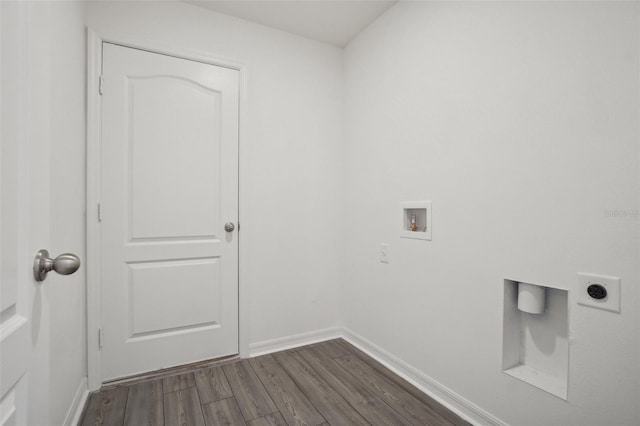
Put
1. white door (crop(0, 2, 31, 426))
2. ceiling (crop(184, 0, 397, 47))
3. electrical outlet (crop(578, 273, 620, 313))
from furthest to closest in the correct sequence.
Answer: ceiling (crop(184, 0, 397, 47)) < electrical outlet (crop(578, 273, 620, 313)) < white door (crop(0, 2, 31, 426))

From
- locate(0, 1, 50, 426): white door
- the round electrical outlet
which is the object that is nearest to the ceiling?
locate(0, 1, 50, 426): white door

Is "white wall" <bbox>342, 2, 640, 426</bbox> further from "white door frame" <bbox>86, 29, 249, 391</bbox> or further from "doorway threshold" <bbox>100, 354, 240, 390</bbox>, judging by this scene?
"white door frame" <bbox>86, 29, 249, 391</bbox>

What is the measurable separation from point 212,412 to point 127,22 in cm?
232

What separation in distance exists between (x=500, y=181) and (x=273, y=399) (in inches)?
65.2

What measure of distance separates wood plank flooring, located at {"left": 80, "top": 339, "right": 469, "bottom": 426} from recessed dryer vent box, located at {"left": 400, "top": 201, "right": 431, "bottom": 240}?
911 millimetres

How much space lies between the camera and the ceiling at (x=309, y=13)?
7.05 feet

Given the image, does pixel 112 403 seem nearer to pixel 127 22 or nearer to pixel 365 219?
pixel 365 219

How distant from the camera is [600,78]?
117cm

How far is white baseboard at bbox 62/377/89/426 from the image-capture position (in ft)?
4.95

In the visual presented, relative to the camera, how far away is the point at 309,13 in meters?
2.25

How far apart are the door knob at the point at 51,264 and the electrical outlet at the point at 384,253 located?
1.83 meters

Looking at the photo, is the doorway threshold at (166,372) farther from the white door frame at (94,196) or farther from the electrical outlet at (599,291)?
the electrical outlet at (599,291)

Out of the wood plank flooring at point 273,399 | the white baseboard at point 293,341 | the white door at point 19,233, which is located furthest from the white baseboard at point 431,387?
the white door at point 19,233

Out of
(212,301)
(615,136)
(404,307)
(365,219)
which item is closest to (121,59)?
(212,301)
